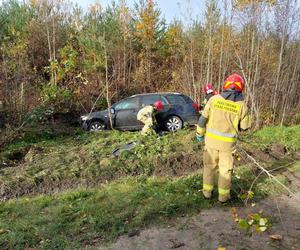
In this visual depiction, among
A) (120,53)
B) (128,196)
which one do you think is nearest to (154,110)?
(128,196)

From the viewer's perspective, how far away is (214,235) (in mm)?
4832

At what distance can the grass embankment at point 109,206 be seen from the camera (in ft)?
16.5

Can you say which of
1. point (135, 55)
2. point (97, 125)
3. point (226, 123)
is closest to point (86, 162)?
point (226, 123)

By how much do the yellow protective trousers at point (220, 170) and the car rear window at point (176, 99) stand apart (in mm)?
7405

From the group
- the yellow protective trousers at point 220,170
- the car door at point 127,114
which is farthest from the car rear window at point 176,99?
the yellow protective trousers at point 220,170

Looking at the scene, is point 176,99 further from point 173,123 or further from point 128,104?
point 128,104

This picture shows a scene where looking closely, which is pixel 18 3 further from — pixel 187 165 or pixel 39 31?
pixel 187 165

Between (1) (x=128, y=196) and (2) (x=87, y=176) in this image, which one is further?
(2) (x=87, y=176)

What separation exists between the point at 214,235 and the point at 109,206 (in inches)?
74.4

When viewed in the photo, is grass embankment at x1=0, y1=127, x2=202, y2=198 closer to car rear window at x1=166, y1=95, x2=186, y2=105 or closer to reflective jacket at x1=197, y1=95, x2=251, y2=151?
reflective jacket at x1=197, y1=95, x2=251, y2=151

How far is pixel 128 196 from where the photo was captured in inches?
249

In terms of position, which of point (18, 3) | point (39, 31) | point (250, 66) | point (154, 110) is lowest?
point (154, 110)

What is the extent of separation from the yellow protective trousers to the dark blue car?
7008 millimetres

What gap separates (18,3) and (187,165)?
18274 millimetres
